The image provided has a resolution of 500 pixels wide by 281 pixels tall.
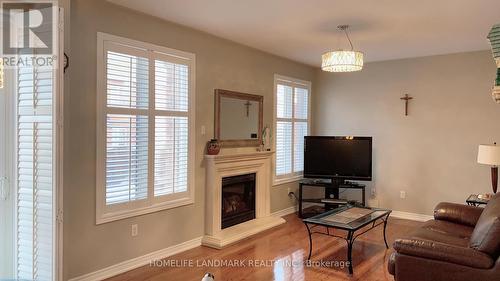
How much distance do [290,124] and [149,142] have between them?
9.85 ft

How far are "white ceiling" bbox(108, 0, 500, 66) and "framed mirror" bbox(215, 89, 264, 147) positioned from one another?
762 mm

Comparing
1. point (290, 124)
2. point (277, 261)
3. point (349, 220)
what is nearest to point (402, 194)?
point (290, 124)

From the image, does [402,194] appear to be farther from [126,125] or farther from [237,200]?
[126,125]

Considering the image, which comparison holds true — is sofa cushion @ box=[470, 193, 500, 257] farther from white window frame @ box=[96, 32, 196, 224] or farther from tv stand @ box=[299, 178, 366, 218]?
tv stand @ box=[299, 178, 366, 218]

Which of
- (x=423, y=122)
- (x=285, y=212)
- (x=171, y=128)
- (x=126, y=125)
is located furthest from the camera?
(x=285, y=212)

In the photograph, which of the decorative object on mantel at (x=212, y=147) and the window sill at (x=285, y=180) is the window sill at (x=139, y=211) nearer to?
the decorative object on mantel at (x=212, y=147)

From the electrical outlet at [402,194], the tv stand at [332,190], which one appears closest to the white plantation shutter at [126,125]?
the tv stand at [332,190]

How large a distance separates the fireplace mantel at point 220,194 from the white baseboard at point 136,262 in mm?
245

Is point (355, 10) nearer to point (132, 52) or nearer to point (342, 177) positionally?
point (132, 52)

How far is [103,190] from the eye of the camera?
3373mm

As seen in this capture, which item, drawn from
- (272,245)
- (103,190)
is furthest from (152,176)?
(272,245)

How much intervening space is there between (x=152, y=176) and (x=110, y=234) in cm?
70

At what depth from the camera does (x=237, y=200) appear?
199 inches

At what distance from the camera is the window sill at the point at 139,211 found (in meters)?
3.39
